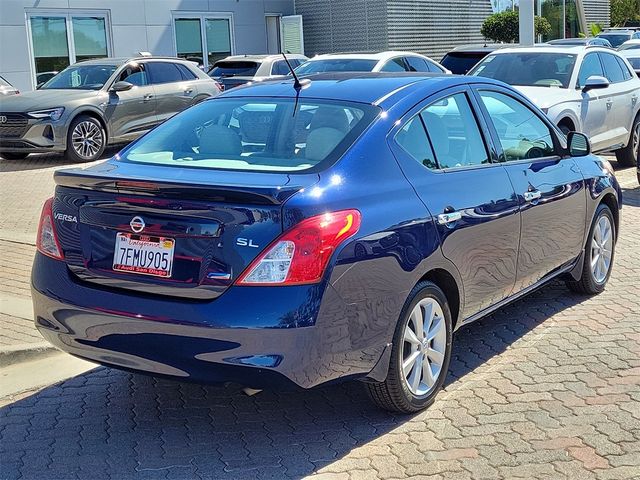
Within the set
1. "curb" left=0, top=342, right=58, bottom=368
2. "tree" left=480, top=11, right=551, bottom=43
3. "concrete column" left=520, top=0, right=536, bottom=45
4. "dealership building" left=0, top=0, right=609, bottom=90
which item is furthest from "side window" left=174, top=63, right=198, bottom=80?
"tree" left=480, top=11, right=551, bottom=43

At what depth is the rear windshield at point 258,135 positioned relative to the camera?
175 inches

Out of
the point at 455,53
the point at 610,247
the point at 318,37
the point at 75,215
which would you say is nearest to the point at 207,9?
the point at 318,37

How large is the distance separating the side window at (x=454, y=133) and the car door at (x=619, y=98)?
26.2 feet

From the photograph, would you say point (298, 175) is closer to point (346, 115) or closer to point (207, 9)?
point (346, 115)

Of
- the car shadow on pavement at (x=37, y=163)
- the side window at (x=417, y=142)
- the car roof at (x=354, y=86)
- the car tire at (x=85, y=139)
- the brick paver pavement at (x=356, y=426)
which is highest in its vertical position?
the car roof at (x=354, y=86)

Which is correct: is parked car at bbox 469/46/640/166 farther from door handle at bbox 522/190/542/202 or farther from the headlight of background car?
the headlight of background car

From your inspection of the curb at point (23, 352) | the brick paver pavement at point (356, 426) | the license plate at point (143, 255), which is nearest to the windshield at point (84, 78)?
the curb at point (23, 352)

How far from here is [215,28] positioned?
28.0 metres

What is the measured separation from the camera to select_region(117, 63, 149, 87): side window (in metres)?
15.9

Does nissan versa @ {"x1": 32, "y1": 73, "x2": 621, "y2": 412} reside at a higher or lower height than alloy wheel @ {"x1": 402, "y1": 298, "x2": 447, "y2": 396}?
higher

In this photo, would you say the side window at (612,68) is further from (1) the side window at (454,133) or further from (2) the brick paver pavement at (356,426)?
(1) the side window at (454,133)

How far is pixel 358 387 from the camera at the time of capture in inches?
194

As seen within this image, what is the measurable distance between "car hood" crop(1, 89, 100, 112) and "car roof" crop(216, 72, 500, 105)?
1003cm

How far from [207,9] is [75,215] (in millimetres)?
24385
